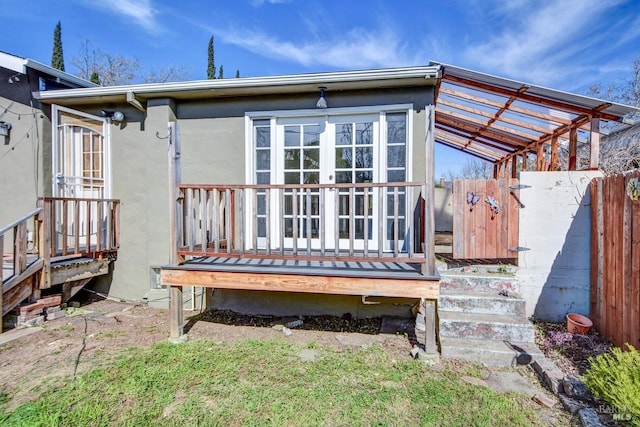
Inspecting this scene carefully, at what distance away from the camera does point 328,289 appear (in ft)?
11.5

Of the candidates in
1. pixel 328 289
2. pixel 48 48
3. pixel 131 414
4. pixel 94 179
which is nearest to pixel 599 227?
pixel 328 289

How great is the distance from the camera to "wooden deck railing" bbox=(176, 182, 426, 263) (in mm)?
3523

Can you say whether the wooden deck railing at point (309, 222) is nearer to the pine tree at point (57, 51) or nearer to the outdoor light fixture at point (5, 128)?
the outdoor light fixture at point (5, 128)

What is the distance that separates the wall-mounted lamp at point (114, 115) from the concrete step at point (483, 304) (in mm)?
5634

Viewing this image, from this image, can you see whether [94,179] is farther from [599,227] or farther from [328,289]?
[599,227]

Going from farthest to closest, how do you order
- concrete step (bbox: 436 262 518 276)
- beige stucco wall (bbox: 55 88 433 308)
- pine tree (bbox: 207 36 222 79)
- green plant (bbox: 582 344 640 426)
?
pine tree (bbox: 207 36 222 79)
beige stucco wall (bbox: 55 88 433 308)
concrete step (bbox: 436 262 518 276)
green plant (bbox: 582 344 640 426)

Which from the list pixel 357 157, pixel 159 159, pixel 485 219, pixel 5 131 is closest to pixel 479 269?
pixel 485 219

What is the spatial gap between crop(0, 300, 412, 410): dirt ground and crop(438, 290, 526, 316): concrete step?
68 cm

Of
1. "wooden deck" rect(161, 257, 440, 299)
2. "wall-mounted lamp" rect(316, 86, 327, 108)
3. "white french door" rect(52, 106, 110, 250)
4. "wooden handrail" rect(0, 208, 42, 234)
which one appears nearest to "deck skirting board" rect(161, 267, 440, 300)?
"wooden deck" rect(161, 257, 440, 299)

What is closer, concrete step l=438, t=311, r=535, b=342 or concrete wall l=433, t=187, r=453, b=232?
concrete step l=438, t=311, r=535, b=342

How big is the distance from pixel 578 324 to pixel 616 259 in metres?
0.86

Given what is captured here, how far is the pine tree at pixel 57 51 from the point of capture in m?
14.3

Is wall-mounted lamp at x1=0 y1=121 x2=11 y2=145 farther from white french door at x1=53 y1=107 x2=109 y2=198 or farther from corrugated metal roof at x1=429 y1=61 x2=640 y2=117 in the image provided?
corrugated metal roof at x1=429 y1=61 x2=640 y2=117

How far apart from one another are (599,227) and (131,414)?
532 centimetres
